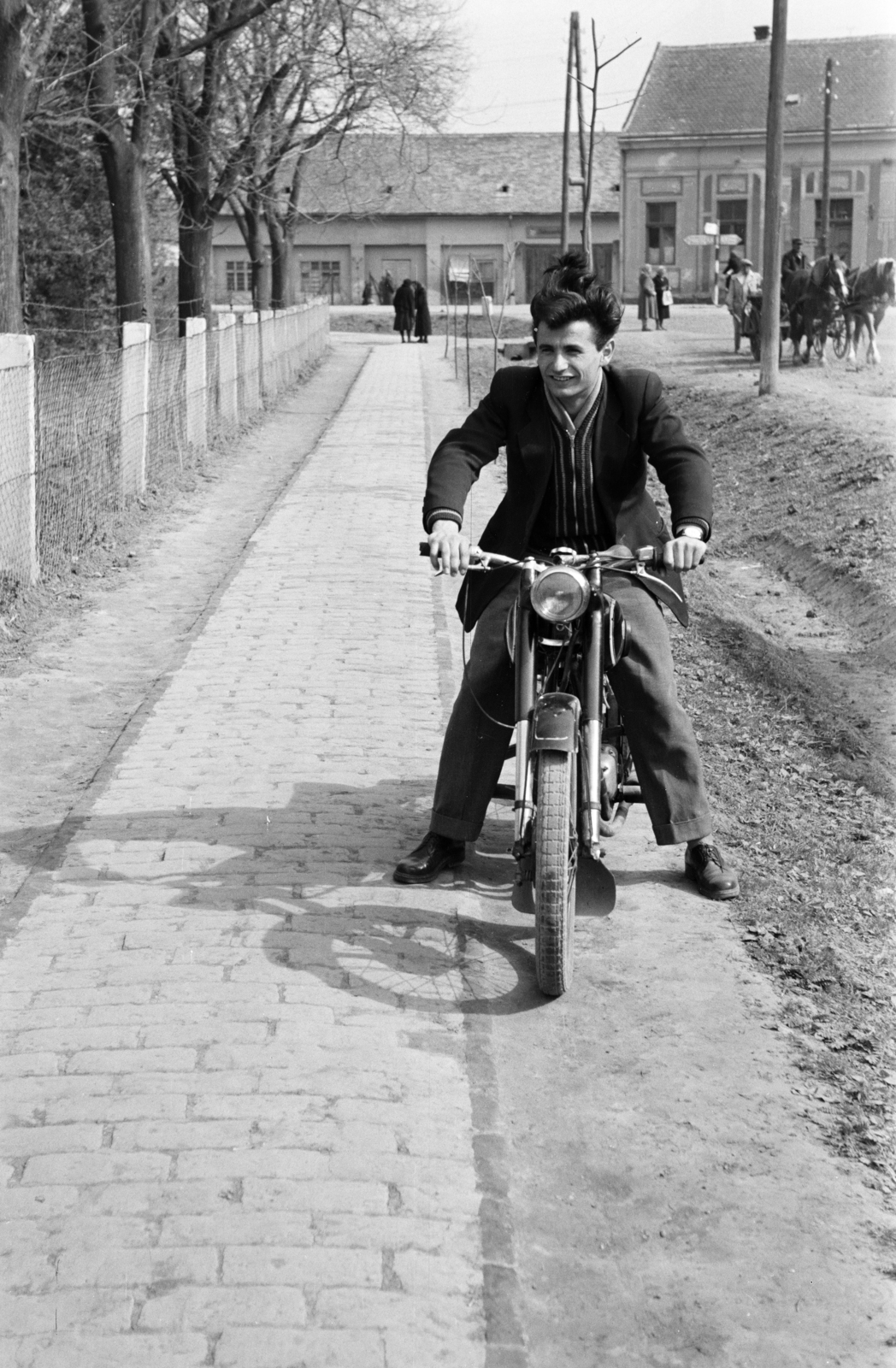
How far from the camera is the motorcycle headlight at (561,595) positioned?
14.4ft

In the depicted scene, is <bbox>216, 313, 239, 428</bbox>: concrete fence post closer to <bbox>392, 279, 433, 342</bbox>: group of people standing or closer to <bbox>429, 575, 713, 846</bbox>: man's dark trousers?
<bbox>429, 575, 713, 846</bbox>: man's dark trousers

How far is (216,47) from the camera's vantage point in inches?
949

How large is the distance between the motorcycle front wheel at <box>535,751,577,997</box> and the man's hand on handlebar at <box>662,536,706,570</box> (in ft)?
1.89

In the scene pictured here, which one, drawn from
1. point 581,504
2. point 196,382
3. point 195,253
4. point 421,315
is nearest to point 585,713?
point 581,504

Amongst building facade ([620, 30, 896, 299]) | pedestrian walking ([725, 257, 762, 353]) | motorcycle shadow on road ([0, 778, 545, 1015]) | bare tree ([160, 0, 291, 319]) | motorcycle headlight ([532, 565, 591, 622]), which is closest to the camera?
motorcycle headlight ([532, 565, 591, 622])

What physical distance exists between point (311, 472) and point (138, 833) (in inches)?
425

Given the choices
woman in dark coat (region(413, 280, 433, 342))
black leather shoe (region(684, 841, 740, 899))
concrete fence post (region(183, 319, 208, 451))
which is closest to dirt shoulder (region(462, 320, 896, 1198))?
black leather shoe (region(684, 841, 740, 899))

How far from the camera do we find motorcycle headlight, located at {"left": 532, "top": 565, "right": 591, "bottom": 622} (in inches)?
173

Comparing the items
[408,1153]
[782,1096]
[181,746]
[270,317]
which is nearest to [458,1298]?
[408,1153]

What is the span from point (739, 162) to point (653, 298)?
2483 centimetres

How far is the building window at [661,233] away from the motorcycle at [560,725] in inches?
2289

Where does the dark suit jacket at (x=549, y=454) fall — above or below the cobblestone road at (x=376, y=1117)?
above

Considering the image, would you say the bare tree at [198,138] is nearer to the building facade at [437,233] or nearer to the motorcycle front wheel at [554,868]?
the motorcycle front wheel at [554,868]

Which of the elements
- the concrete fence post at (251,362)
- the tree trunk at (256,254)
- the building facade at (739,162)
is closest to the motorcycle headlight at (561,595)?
the concrete fence post at (251,362)
